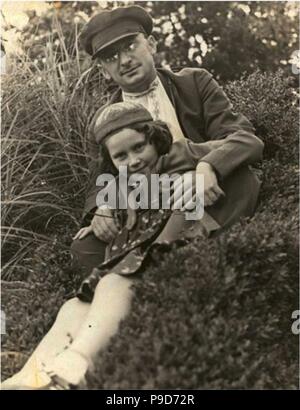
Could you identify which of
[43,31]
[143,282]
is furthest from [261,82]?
[43,31]

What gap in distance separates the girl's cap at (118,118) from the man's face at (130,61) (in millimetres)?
233

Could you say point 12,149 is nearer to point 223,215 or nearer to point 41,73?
point 41,73

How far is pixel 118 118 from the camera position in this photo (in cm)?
386

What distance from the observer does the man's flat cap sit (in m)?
4.07

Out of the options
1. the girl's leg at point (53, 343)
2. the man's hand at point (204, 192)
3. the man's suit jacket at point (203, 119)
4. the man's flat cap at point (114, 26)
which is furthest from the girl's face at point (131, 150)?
the girl's leg at point (53, 343)

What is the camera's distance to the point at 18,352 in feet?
12.5

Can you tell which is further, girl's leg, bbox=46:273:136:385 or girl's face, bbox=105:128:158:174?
girl's face, bbox=105:128:158:174

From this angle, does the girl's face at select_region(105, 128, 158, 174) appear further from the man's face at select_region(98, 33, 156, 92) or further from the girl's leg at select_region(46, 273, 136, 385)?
the girl's leg at select_region(46, 273, 136, 385)

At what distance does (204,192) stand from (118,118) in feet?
1.97

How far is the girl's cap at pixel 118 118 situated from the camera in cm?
384

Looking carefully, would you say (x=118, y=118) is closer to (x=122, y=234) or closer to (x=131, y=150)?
(x=131, y=150)

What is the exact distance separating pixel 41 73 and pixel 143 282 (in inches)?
98.0

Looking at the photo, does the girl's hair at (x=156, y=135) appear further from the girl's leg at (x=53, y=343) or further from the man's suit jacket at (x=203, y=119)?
the girl's leg at (x=53, y=343)

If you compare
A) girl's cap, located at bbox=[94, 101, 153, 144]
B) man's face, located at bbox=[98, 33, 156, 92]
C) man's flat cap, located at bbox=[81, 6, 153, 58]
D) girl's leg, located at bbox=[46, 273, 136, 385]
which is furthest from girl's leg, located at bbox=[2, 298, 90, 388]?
man's flat cap, located at bbox=[81, 6, 153, 58]
